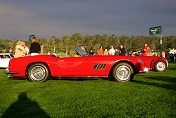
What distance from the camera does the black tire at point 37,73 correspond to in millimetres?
5231

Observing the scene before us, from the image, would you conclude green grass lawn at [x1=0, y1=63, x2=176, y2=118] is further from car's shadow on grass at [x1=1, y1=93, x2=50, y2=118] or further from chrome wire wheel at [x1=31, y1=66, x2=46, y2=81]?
chrome wire wheel at [x1=31, y1=66, x2=46, y2=81]

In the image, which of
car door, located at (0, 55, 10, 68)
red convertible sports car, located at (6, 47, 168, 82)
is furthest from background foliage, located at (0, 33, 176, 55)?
red convertible sports car, located at (6, 47, 168, 82)

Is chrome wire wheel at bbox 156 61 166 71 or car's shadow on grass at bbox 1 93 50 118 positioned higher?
chrome wire wheel at bbox 156 61 166 71

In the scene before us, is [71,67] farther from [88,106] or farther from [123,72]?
[88,106]

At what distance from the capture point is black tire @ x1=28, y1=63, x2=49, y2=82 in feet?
17.2

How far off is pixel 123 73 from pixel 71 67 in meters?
1.68

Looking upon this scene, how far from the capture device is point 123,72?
5.17 m

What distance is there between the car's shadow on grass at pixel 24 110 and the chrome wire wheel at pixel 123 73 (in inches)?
116

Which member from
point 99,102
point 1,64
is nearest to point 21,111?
point 99,102

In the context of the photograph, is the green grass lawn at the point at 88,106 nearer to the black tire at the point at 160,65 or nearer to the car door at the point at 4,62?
the black tire at the point at 160,65

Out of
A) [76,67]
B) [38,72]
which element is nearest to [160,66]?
[76,67]

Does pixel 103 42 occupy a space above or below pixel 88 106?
above

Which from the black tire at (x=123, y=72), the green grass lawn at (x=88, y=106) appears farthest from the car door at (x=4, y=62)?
the black tire at (x=123, y=72)

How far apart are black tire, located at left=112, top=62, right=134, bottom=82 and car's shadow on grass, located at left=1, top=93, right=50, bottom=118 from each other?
112 inches
